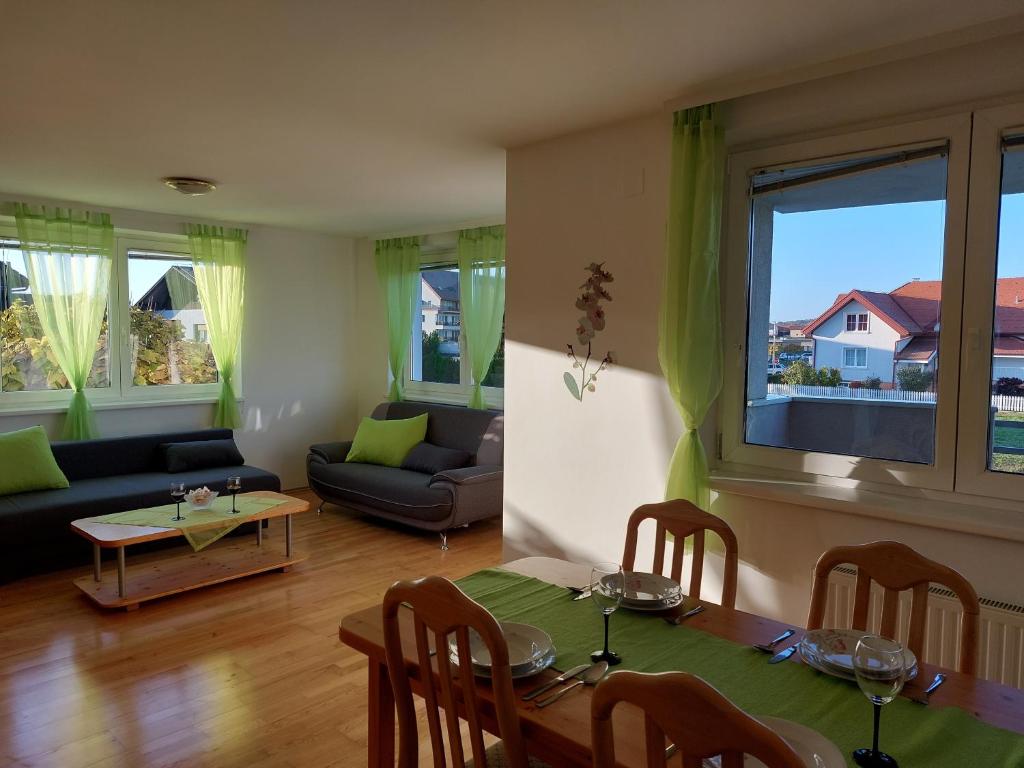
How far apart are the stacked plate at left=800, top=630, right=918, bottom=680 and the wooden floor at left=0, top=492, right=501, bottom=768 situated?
1579mm

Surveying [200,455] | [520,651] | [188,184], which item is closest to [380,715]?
[520,651]

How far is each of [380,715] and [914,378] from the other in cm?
211

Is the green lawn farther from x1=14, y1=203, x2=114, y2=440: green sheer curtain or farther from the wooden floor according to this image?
x1=14, y1=203, x2=114, y2=440: green sheer curtain

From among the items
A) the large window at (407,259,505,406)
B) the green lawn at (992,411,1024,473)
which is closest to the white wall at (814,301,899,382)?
the green lawn at (992,411,1024,473)

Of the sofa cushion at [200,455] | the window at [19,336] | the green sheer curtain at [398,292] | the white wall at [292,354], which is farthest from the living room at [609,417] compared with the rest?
the green sheer curtain at [398,292]

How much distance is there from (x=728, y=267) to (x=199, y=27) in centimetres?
212

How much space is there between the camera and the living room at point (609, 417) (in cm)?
153

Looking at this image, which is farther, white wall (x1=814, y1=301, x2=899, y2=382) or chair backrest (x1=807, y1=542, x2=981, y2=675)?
white wall (x1=814, y1=301, x2=899, y2=382)

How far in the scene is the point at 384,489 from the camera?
16.6 feet

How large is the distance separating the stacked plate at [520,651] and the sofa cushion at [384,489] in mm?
3122

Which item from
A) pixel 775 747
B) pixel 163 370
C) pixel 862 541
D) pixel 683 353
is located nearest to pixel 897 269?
pixel 683 353

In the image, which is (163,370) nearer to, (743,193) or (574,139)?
(574,139)

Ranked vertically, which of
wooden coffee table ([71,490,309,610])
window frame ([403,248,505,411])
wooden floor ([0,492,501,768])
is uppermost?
window frame ([403,248,505,411])

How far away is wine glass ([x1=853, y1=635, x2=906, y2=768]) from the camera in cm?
120
